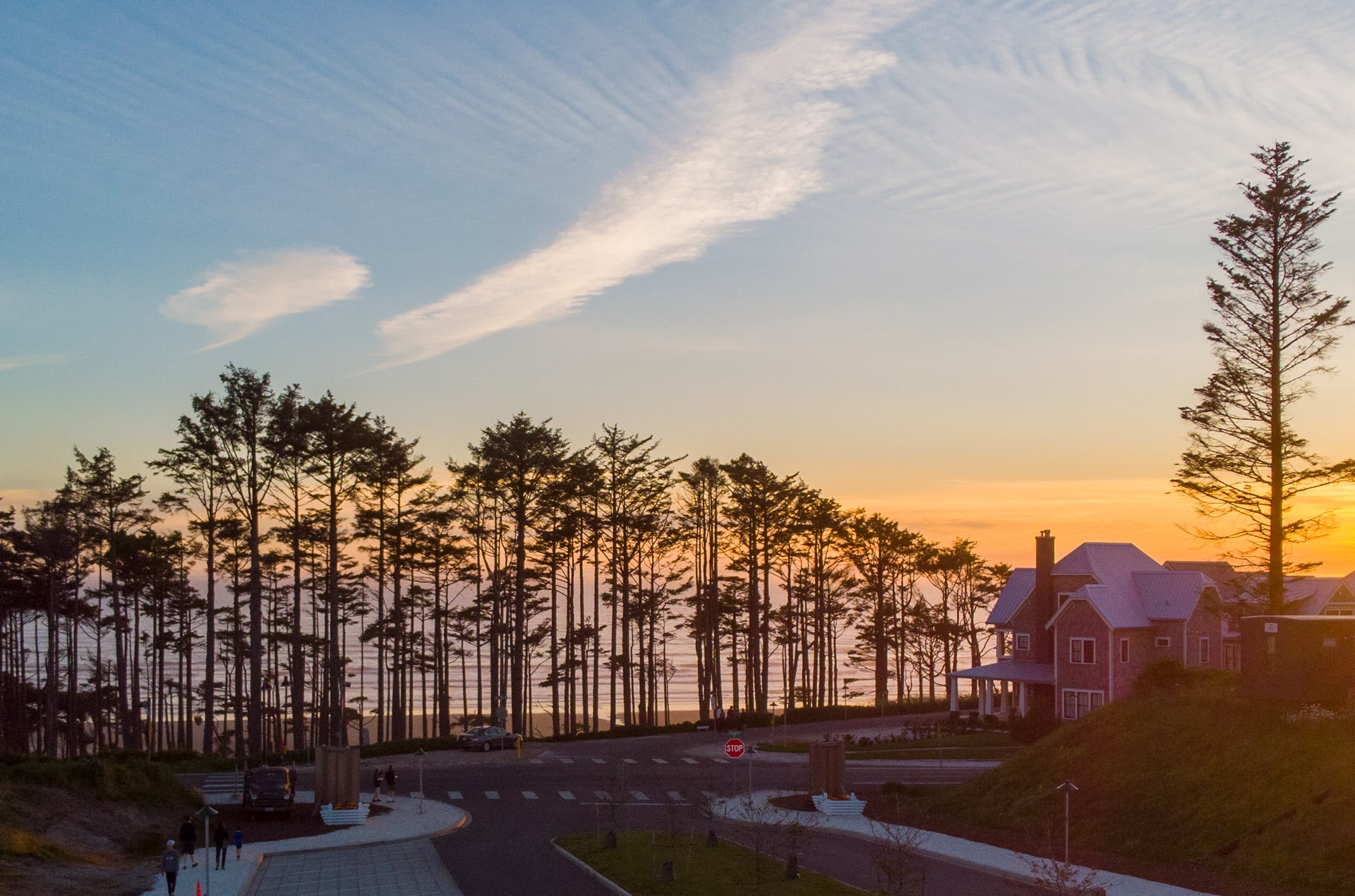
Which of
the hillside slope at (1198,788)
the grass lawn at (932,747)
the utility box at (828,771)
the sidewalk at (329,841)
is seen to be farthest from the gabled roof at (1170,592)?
the sidewalk at (329,841)

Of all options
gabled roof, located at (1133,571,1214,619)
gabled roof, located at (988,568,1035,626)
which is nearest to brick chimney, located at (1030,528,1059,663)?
gabled roof, located at (988,568,1035,626)

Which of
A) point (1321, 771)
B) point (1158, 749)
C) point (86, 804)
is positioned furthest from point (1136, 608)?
point (86, 804)

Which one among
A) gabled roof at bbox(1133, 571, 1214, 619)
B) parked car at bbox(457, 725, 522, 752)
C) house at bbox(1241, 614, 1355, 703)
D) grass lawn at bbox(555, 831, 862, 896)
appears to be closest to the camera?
grass lawn at bbox(555, 831, 862, 896)

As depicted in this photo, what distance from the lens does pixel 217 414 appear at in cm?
5762

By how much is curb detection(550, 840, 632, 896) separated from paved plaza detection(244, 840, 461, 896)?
315 centimetres

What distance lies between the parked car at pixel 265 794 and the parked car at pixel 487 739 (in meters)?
20.5

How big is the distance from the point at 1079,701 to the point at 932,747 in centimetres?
775

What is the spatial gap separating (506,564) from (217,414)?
858 inches

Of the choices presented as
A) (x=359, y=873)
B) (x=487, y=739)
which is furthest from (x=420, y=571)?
(x=359, y=873)

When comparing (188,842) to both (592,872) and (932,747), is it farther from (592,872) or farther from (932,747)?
(932,747)

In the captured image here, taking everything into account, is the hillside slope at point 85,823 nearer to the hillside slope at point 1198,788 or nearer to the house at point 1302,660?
the hillside slope at point 1198,788

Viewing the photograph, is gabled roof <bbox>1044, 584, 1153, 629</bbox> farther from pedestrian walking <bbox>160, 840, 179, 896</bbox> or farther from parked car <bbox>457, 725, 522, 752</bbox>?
pedestrian walking <bbox>160, 840, 179, 896</bbox>

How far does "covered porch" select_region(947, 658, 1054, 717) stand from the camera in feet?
195

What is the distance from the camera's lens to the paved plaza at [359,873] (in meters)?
25.3
